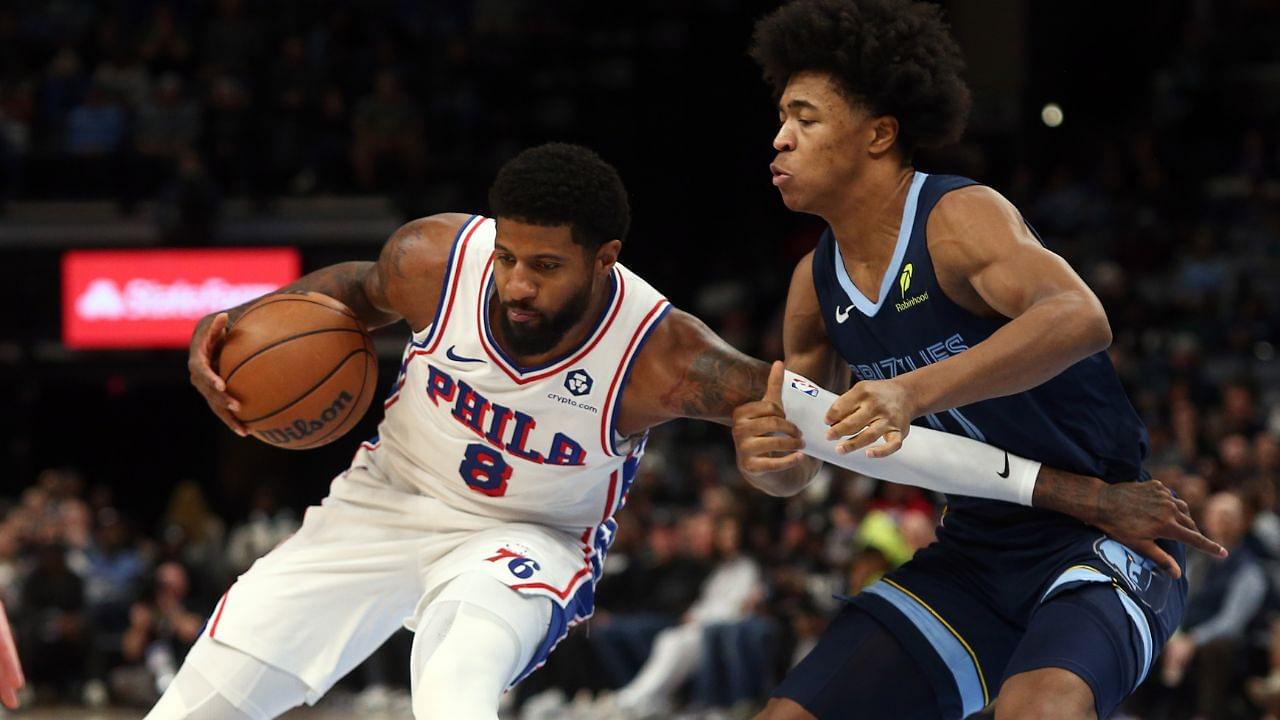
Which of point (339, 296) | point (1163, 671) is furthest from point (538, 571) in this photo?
point (1163, 671)

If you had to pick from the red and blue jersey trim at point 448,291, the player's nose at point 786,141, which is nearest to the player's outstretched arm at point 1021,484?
the player's nose at point 786,141

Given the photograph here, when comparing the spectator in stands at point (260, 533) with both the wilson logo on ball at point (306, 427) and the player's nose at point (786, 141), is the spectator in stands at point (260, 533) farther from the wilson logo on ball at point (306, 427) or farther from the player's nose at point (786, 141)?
the player's nose at point (786, 141)

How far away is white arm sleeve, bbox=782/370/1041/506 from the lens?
157 inches

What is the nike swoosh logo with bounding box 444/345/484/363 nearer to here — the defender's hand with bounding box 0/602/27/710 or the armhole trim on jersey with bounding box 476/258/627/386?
the armhole trim on jersey with bounding box 476/258/627/386

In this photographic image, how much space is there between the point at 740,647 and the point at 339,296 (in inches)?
253

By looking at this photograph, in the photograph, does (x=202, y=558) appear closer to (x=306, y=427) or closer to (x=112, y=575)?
(x=112, y=575)

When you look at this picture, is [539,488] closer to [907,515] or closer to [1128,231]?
[907,515]

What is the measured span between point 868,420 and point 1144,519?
0.93m

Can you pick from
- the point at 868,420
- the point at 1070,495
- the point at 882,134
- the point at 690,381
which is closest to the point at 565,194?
the point at 690,381

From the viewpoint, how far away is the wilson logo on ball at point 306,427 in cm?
429

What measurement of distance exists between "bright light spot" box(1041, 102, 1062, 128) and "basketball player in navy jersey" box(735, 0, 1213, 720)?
468 inches

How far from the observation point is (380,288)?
4445 mm

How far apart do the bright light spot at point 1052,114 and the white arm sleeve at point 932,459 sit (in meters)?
12.2

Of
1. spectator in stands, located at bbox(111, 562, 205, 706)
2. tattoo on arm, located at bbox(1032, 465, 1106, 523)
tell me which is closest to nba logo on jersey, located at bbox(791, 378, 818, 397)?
tattoo on arm, located at bbox(1032, 465, 1106, 523)
